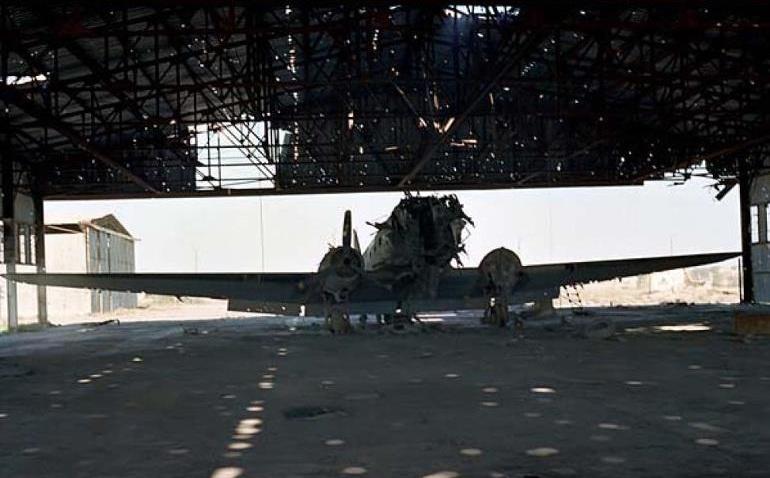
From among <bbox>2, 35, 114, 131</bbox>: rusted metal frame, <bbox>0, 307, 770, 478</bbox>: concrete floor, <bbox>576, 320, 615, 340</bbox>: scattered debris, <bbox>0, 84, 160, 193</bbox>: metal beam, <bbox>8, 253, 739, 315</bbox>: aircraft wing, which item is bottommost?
<bbox>576, 320, 615, 340</bbox>: scattered debris

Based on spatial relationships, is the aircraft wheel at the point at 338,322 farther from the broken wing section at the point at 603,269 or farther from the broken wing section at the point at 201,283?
the broken wing section at the point at 603,269

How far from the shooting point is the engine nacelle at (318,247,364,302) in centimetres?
2022

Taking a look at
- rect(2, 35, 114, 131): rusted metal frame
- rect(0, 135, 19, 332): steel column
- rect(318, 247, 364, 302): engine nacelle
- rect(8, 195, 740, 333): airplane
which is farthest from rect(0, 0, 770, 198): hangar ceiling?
rect(318, 247, 364, 302): engine nacelle

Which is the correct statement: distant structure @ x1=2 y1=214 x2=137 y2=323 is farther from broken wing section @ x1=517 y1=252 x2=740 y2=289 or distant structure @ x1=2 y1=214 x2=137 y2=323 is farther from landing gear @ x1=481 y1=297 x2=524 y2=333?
broken wing section @ x1=517 y1=252 x2=740 y2=289

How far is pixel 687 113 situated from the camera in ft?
81.7

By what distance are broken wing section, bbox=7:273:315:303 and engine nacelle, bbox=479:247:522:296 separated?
5342mm

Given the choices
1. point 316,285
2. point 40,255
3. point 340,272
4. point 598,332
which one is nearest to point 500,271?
point 598,332

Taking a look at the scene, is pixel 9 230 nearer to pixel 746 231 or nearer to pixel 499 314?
pixel 499 314

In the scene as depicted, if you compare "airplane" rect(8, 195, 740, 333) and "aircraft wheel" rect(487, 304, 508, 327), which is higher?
"airplane" rect(8, 195, 740, 333)

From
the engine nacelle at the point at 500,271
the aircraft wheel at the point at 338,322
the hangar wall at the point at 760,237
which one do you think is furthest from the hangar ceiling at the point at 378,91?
the aircraft wheel at the point at 338,322

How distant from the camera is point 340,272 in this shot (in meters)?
20.2

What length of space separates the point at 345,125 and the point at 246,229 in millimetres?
80081

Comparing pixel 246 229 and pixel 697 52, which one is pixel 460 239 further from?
Answer: pixel 246 229

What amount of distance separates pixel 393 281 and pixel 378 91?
1214 cm
